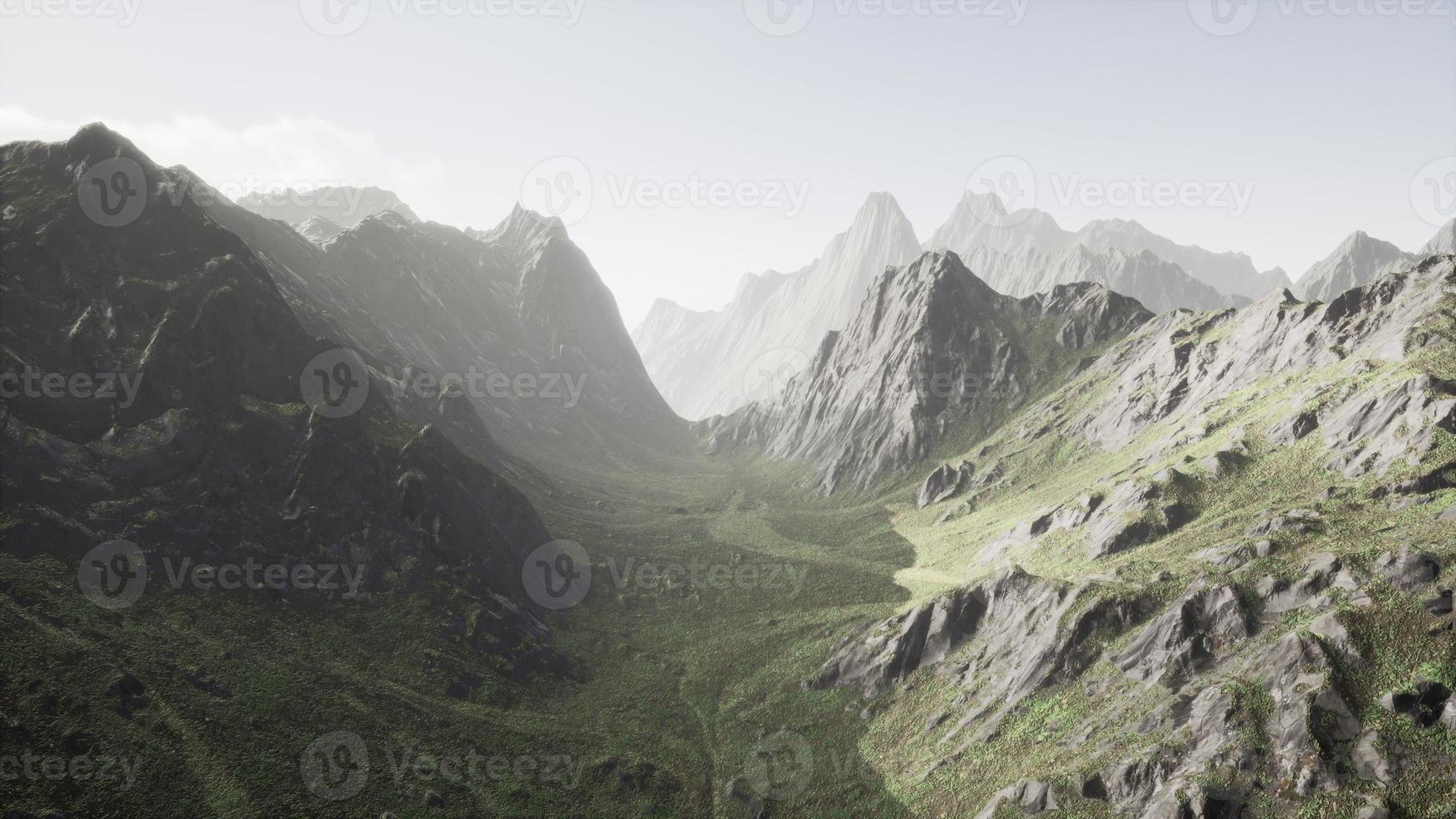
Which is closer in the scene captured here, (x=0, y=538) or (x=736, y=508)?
(x=0, y=538)

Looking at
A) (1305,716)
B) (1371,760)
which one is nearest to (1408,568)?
(1305,716)

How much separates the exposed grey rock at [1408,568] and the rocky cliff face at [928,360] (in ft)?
247

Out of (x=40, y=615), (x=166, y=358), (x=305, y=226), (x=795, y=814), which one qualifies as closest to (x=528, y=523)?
(x=166, y=358)

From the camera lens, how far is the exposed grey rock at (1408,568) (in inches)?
1031

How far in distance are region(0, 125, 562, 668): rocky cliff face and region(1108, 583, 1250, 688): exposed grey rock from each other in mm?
41505

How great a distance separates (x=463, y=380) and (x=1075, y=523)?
128923 millimetres

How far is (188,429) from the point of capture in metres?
50.3

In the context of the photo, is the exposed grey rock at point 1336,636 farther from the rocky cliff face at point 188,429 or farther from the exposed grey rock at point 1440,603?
the rocky cliff face at point 188,429

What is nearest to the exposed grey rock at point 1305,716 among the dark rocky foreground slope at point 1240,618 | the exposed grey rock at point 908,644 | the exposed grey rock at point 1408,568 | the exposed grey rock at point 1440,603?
the dark rocky foreground slope at point 1240,618

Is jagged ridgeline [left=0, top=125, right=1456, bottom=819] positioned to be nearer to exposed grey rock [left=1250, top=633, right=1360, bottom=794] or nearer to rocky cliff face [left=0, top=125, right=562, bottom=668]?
exposed grey rock [left=1250, top=633, right=1360, bottom=794]

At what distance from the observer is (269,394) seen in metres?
57.1

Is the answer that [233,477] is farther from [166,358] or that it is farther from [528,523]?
[528,523]

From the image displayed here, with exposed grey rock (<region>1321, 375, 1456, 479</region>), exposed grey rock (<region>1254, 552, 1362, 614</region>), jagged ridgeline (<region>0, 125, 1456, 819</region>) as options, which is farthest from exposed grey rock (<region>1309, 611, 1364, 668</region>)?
exposed grey rock (<region>1321, 375, 1456, 479</region>)

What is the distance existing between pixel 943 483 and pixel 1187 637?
5959 centimetres
